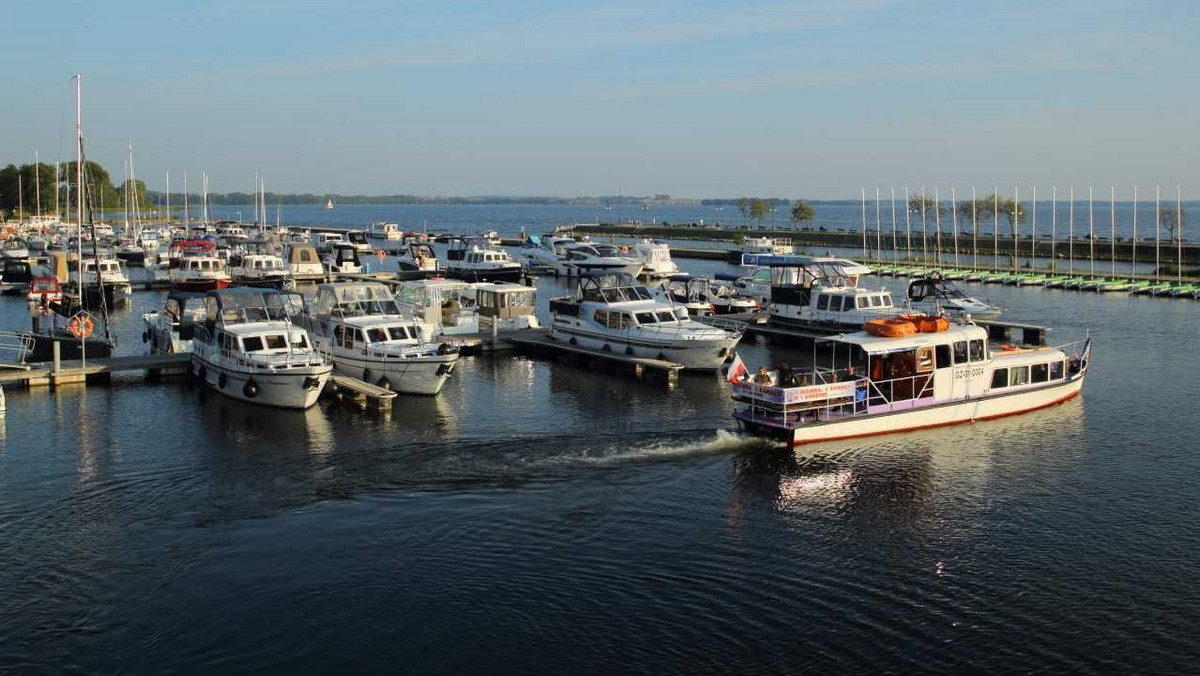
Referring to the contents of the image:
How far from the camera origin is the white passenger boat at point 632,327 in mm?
40469

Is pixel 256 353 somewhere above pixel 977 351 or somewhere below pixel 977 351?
above

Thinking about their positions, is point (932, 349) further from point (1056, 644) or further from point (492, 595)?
point (492, 595)

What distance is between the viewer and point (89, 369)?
3853cm

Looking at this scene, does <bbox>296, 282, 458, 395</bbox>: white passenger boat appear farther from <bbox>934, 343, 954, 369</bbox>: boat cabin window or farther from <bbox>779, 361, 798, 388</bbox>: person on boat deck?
<bbox>934, 343, 954, 369</bbox>: boat cabin window

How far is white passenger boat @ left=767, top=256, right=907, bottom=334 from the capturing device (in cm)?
4756

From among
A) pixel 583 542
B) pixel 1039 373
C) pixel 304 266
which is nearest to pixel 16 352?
pixel 583 542

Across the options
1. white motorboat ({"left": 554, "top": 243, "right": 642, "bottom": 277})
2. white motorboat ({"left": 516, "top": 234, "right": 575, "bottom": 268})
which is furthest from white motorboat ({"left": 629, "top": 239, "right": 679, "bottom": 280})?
white motorboat ({"left": 516, "top": 234, "right": 575, "bottom": 268})

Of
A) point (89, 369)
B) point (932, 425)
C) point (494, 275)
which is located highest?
point (494, 275)

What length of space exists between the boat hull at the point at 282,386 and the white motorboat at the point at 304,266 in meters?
43.7

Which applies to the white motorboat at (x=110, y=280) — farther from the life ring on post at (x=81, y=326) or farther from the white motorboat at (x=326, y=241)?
the white motorboat at (x=326, y=241)

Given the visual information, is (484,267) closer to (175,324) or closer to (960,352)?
(175,324)

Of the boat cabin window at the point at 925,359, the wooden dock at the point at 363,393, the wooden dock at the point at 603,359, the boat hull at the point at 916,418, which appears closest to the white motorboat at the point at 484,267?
the wooden dock at the point at 603,359

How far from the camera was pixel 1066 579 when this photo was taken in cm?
2075

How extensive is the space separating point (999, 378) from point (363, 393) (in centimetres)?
1954
